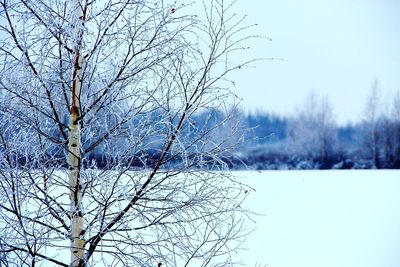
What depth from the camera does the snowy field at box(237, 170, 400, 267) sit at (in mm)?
9500

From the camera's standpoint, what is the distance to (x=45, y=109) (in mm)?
2715

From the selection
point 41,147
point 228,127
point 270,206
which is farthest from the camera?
point 270,206

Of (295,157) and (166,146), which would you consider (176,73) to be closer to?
(166,146)

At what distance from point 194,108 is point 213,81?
181 millimetres

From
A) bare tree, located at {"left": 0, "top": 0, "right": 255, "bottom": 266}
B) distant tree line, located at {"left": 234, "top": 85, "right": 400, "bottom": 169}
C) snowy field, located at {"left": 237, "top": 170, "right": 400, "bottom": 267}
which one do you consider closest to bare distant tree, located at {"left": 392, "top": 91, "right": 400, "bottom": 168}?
distant tree line, located at {"left": 234, "top": 85, "right": 400, "bottom": 169}

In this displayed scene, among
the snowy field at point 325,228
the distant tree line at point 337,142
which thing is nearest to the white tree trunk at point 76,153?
the snowy field at point 325,228

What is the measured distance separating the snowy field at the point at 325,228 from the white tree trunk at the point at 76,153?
9.68ft

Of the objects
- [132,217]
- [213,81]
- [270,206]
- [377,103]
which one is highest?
[377,103]

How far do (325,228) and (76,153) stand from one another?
10.7 metres

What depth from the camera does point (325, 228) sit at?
1238 centimetres

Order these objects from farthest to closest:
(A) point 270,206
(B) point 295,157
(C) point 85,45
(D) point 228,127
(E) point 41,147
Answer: (B) point 295,157 → (A) point 270,206 → (D) point 228,127 → (E) point 41,147 → (C) point 85,45

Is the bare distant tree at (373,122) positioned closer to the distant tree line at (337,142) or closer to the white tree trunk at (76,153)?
the distant tree line at (337,142)

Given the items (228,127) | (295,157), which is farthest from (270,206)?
(295,157)

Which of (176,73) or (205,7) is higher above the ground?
(205,7)
